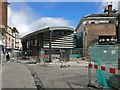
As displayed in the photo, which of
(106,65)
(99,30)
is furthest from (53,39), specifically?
(106,65)

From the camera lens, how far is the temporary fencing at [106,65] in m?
11.0

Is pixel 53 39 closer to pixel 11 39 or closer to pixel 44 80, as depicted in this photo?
pixel 44 80

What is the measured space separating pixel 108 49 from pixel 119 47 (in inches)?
42.1

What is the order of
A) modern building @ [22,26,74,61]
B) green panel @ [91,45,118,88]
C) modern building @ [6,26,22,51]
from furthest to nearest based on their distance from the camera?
modern building @ [6,26,22,51]
modern building @ [22,26,74,61]
green panel @ [91,45,118,88]

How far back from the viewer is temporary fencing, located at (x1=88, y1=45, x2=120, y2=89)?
1103cm

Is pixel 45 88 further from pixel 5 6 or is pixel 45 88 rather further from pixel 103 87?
pixel 5 6

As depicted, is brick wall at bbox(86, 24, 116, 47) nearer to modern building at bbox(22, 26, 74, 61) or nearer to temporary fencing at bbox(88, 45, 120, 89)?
modern building at bbox(22, 26, 74, 61)

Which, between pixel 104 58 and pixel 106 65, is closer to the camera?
pixel 106 65

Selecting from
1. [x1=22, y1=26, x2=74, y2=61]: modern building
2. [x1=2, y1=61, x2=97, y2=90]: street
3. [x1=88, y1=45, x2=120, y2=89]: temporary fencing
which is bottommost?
[x1=2, y1=61, x2=97, y2=90]: street

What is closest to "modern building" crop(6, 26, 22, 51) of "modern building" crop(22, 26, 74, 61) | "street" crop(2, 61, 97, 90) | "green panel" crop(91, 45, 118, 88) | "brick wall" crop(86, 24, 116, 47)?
"modern building" crop(22, 26, 74, 61)

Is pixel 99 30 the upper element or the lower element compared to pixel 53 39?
upper

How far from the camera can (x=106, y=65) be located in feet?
38.1

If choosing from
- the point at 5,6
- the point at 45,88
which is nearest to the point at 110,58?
the point at 45,88

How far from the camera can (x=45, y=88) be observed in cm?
1152
